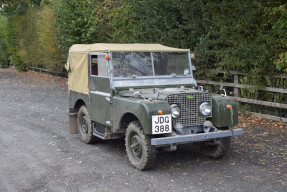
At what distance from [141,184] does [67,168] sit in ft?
5.07

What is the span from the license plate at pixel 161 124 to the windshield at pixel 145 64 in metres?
1.51

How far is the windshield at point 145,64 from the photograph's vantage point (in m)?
7.45

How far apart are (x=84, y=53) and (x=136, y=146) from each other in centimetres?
251

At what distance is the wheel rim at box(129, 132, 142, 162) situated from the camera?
6632 mm

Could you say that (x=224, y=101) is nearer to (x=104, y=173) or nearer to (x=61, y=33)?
(x=104, y=173)

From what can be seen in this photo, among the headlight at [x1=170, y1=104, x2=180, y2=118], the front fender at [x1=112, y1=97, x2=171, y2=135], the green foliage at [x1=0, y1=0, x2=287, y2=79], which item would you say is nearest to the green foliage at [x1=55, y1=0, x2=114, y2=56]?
the green foliage at [x1=0, y1=0, x2=287, y2=79]

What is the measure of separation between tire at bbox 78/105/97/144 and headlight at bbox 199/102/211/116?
2608 millimetres

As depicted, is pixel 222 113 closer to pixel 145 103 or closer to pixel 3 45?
pixel 145 103

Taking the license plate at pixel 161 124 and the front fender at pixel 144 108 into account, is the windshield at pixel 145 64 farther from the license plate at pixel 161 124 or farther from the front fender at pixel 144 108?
the license plate at pixel 161 124

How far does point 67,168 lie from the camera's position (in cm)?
684

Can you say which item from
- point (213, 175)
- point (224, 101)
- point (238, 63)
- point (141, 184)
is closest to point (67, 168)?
point (141, 184)

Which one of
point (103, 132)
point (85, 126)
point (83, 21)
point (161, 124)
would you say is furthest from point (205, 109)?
point (83, 21)

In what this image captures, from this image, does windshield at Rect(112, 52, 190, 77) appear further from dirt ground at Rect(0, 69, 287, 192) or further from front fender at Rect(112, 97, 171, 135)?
dirt ground at Rect(0, 69, 287, 192)

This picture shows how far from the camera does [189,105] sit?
21.8ft
